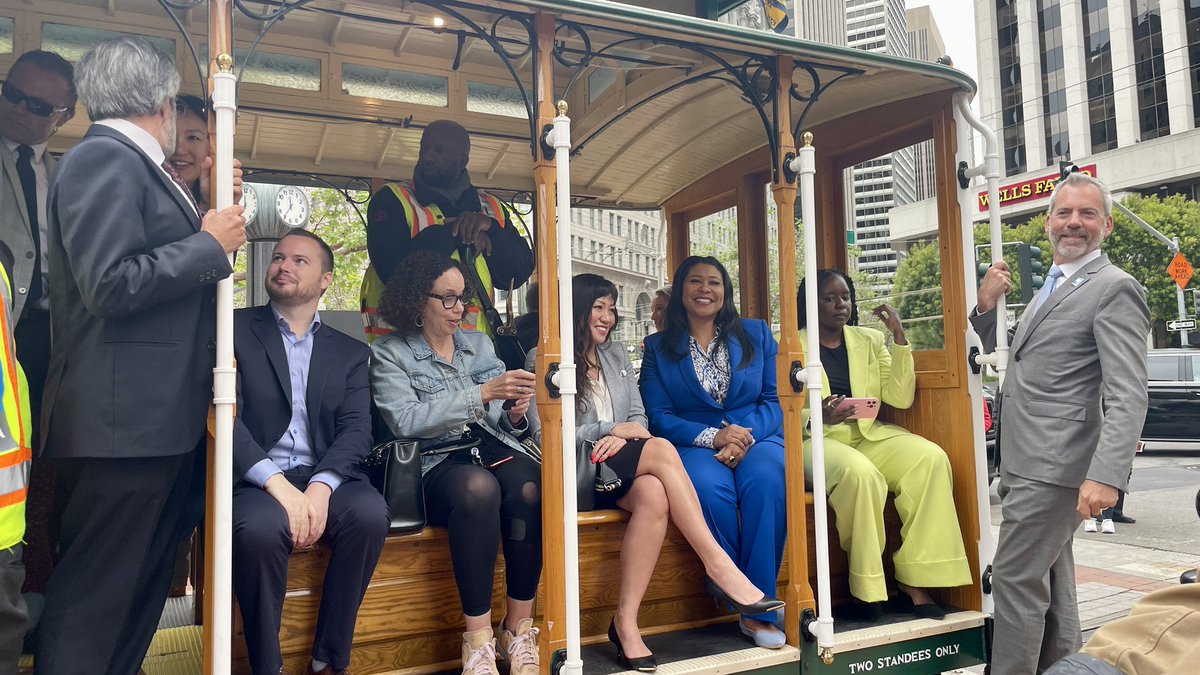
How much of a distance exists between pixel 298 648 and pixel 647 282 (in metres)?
3.37

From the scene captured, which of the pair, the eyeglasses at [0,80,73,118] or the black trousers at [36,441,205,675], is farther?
the eyeglasses at [0,80,73,118]

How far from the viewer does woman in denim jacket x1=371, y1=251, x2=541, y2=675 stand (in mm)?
2980

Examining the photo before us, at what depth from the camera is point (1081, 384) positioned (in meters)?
3.26

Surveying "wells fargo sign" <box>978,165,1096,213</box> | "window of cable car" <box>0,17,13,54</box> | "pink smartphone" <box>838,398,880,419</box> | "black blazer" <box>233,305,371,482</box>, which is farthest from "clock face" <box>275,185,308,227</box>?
"wells fargo sign" <box>978,165,1096,213</box>

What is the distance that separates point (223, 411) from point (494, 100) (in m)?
3.12

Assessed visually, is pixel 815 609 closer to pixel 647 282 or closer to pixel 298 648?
pixel 298 648

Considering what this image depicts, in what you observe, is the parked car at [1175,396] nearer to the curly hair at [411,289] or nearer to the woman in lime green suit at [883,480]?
the woman in lime green suit at [883,480]

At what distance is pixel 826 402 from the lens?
13.4 feet

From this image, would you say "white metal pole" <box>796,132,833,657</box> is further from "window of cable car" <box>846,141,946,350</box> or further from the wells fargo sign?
the wells fargo sign

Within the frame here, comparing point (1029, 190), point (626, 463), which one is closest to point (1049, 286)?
point (626, 463)

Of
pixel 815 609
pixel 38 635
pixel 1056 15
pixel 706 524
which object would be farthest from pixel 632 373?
pixel 1056 15

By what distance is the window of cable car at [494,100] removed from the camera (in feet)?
16.4

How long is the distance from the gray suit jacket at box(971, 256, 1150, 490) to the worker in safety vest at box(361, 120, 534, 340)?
8.06ft

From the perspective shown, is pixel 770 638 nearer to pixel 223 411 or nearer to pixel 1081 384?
pixel 1081 384
